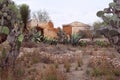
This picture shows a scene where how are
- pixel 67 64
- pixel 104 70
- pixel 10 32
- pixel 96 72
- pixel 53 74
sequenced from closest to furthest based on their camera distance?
1. pixel 53 74
2. pixel 96 72
3. pixel 104 70
4. pixel 10 32
5. pixel 67 64

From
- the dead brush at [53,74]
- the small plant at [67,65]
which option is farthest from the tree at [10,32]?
the small plant at [67,65]

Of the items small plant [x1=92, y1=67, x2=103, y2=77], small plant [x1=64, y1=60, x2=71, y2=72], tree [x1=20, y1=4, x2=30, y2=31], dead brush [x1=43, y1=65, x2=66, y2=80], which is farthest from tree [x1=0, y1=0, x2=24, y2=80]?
tree [x1=20, y1=4, x2=30, y2=31]

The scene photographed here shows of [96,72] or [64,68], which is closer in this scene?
[96,72]

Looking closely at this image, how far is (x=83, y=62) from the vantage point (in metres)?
12.5

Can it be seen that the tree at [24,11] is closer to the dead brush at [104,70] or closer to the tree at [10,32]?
the tree at [10,32]

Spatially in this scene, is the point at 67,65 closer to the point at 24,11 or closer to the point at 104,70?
the point at 104,70

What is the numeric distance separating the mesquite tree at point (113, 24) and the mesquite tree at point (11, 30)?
108 inches

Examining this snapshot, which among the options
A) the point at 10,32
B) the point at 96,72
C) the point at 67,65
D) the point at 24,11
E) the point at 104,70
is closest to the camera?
the point at 96,72

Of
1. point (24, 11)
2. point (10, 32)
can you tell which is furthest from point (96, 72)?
point (24, 11)

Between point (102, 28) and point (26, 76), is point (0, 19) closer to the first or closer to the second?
point (26, 76)

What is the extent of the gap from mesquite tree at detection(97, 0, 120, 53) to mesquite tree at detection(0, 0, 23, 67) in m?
2.75

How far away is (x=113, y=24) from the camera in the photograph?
1124cm

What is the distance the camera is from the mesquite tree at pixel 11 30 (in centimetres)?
1098

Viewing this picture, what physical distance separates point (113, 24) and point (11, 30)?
3.37 m
